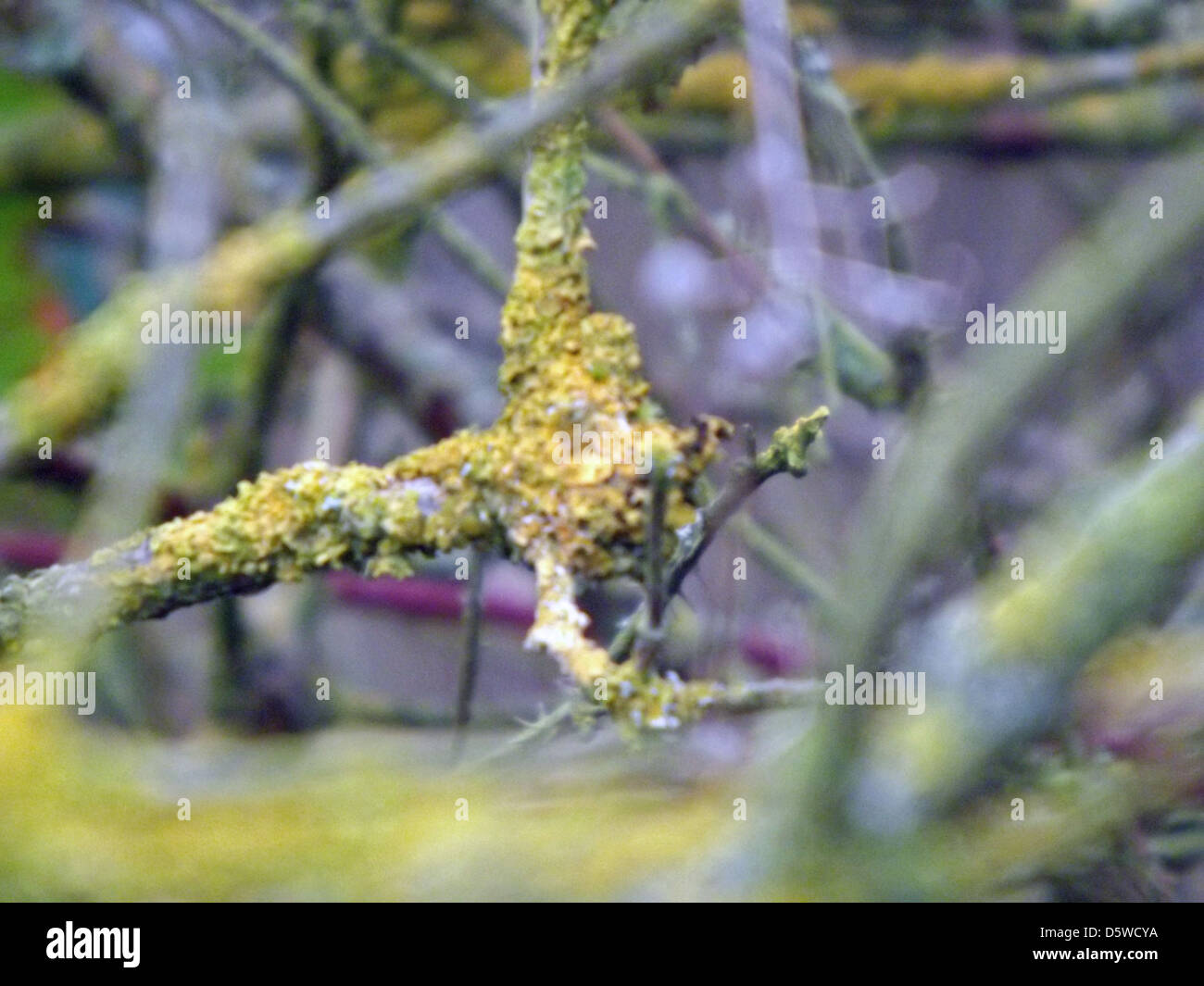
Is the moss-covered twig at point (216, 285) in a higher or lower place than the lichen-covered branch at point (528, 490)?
higher

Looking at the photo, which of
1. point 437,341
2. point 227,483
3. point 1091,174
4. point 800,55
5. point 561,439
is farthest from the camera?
point 1091,174

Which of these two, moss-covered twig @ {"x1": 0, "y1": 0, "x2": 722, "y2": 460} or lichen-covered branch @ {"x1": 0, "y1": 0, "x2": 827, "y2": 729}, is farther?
moss-covered twig @ {"x1": 0, "y1": 0, "x2": 722, "y2": 460}

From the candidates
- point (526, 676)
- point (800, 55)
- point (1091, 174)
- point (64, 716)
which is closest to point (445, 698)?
point (526, 676)

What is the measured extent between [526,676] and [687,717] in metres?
2.24

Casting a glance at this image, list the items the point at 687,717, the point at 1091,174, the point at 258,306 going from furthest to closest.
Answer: the point at 1091,174 < the point at 258,306 < the point at 687,717

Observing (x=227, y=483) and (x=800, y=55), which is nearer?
(x=800, y=55)

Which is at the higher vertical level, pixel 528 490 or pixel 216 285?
pixel 216 285

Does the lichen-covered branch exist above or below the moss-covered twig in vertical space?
below

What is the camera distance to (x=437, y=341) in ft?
7.76

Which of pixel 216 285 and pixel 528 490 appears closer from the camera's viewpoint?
pixel 528 490

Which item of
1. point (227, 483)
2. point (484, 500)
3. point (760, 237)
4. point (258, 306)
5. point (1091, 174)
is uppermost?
point (1091, 174)

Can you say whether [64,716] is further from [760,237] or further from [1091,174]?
[1091,174]

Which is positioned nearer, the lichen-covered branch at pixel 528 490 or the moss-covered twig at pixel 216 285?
the lichen-covered branch at pixel 528 490
